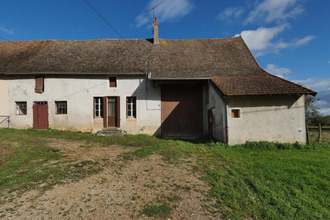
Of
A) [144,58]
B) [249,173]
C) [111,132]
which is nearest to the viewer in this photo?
[249,173]

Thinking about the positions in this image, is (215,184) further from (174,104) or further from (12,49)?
(12,49)

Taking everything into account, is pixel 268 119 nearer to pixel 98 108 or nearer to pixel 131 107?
pixel 131 107

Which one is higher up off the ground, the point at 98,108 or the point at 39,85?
the point at 39,85

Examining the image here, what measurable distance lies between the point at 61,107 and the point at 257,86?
13.1 m

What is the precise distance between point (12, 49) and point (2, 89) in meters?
4.58

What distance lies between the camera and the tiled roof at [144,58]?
12516 millimetres

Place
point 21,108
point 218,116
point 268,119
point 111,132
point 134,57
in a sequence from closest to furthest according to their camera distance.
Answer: point 268,119
point 218,116
point 111,132
point 21,108
point 134,57

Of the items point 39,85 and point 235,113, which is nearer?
point 235,113

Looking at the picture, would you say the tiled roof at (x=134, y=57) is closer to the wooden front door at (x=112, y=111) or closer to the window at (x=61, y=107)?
the wooden front door at (x=112, y=111)

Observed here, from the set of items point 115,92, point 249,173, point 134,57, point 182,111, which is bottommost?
point 249,173

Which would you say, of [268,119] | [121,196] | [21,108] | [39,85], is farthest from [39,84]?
[268,119]

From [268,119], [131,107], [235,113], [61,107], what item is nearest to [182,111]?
[131,107]

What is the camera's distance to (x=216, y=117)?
10547 mm

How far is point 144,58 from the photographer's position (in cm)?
1433
